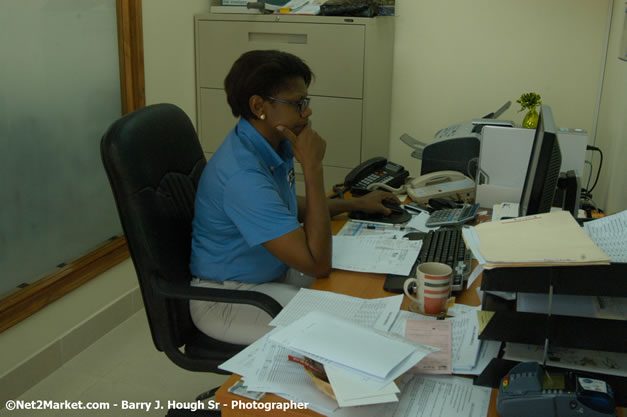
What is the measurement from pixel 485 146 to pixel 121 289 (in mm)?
1706

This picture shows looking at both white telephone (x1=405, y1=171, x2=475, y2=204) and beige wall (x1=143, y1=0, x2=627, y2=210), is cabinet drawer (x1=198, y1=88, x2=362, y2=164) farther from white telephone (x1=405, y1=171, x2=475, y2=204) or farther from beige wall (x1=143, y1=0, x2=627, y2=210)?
white telephone (x1=405, y1=171, x2=475, y2=204)

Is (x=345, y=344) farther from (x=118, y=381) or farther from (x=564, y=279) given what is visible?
(x=118, y=381)

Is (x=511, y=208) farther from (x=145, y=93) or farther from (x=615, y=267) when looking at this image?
(x=145, y=93)

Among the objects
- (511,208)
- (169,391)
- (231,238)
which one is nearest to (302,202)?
(231,238)

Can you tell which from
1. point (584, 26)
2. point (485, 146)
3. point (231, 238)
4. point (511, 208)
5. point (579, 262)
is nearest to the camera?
point (579, 262)

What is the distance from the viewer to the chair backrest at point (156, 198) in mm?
1491

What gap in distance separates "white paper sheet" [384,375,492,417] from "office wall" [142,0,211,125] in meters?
2.13

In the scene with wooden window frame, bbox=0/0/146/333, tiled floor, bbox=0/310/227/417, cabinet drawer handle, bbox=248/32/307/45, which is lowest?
tiled floor, bbox=0/310/227/417

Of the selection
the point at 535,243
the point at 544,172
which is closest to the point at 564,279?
the point at 535,243

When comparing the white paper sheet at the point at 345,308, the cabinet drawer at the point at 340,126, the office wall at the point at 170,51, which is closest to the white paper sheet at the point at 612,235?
the white paper sheet at the point at 345,308

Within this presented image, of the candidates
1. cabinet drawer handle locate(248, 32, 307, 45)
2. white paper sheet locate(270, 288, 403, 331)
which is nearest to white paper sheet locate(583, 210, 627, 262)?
white paper sheet locate(270, 288, 403, 331)

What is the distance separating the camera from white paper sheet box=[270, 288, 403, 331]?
1.29 meters

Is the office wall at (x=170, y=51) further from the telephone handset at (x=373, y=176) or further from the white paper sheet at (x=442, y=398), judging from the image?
the white paper sheet at (x=442, y=398)

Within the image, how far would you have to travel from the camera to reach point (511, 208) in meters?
1.81
